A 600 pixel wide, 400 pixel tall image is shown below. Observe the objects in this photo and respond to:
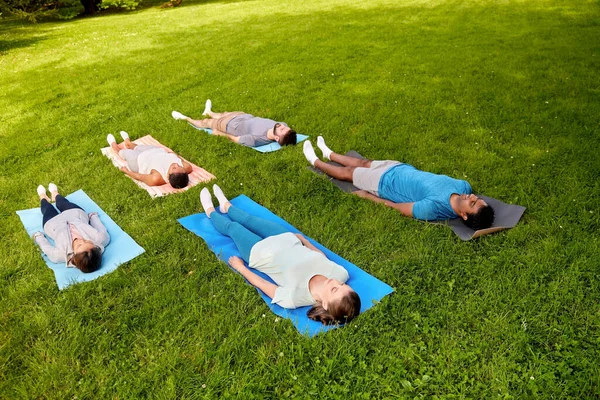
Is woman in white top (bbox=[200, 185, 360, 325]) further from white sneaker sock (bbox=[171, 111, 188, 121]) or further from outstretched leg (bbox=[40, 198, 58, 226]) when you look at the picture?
white sneaker sock (bbox=[171, 111, 188, 121])

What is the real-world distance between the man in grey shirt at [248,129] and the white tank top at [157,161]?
1115mm

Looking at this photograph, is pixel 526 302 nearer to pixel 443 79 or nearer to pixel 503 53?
pixel 443 79

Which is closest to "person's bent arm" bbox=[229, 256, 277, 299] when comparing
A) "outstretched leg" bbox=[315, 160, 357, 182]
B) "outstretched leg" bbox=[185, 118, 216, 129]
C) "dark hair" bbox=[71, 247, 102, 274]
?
"dark hair" bbox=[71, 247, 102, 274]

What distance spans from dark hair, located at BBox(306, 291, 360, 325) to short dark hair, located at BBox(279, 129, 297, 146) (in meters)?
3.25

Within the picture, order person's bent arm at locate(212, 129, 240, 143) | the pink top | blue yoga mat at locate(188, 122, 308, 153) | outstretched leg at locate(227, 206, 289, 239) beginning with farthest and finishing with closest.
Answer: person's bent arm at locate(212, 129, 240, 143) → blue yoga mat at locate(188, 122, 308, 153) → the pink top → outstretched leg at locate(227, 206, 289, 239)

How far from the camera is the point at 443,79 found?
842 centimetres

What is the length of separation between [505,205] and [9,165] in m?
6.52

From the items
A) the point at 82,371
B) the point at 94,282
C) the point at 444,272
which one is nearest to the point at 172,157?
the point at 94,282

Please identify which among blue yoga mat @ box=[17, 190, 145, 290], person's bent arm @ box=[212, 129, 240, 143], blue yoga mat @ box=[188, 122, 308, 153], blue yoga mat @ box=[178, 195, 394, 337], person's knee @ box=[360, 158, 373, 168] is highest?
person's knee @ box=[360, 158, 373, 168]

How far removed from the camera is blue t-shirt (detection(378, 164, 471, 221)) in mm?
4504

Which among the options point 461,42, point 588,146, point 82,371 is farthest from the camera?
point 461,42

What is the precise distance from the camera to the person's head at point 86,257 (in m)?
4.09

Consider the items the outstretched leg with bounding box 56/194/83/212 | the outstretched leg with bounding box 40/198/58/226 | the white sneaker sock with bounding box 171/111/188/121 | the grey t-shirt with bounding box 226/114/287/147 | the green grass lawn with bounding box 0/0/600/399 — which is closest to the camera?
the green grass lawn with bounding box 0/0/600/399

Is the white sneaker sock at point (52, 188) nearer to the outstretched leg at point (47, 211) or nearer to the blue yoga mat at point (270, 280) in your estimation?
the outstretched leg at point (47, 211)
